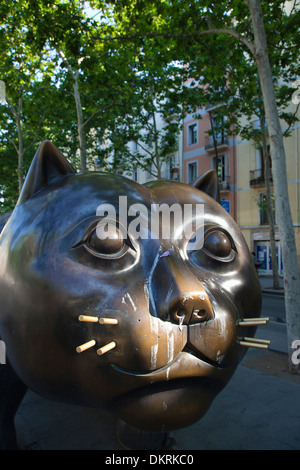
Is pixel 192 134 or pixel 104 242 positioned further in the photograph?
pixel 192 134

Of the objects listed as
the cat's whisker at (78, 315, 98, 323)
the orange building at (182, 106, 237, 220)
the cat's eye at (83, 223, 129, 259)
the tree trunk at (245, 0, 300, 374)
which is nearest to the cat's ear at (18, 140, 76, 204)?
the cat's eye at (83, 223, 129, 259)

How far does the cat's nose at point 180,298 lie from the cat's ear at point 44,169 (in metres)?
0.90

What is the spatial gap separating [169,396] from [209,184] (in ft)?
4.87

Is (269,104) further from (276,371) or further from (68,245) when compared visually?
(68,245)

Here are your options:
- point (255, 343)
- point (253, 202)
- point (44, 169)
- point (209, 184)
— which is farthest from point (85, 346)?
point (253, 202)

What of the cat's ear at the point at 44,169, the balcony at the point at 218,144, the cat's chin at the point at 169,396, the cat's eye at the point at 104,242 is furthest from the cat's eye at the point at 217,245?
the balcony at the point at 218,144

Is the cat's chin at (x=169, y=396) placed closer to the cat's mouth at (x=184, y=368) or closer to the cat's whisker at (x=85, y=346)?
the cat's mouth at (x=184, y=368)

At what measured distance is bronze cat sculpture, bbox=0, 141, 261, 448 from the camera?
4.82 ft

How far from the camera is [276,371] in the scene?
528 cm

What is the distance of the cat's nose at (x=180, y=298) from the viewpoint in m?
1.45

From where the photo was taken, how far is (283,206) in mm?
5453

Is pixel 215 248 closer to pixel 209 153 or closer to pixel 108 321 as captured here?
pixel 108 321

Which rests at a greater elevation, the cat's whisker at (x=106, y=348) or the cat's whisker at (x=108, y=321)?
the cat's whisker at (x=108, y=321)

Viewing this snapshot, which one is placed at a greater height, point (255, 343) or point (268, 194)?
point (268, 194)
